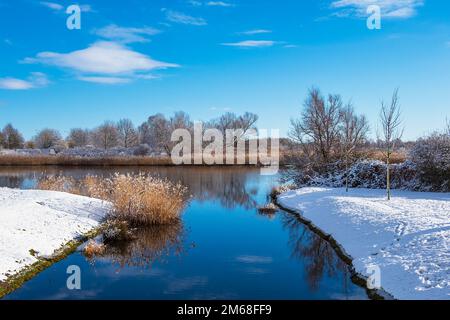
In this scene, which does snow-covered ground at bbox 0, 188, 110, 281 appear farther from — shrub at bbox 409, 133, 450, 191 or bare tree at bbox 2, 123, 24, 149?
bare tree at bbox 2, 123, 24, 149

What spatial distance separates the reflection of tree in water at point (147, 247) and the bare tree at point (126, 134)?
72412 millimetres

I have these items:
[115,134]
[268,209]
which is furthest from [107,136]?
[268,209]

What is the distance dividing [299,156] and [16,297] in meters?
22.1

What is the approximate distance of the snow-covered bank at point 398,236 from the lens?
24.6 ft

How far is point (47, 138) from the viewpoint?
80.2 meters

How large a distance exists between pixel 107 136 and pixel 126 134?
815 cm

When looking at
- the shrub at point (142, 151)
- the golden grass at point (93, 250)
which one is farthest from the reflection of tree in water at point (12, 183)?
the shrub at point (142, 151)

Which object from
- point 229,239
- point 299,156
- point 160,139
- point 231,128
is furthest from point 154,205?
point 231,128

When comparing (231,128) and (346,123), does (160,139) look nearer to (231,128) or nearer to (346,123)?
(231,128)

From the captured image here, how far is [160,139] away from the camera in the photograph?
6431 cm

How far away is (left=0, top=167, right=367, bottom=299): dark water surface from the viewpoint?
8.21 metres

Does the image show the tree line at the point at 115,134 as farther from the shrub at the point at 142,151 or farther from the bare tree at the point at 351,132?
the bare tree at the point at 351,132

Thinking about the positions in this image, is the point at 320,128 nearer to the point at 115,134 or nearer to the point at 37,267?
the point at 37,267
